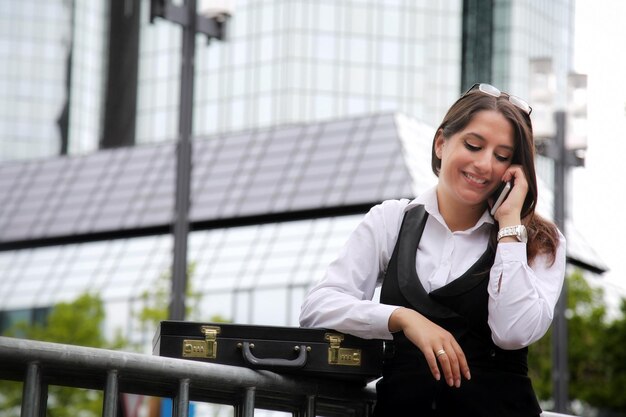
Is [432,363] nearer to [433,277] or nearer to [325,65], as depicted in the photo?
[433,277]

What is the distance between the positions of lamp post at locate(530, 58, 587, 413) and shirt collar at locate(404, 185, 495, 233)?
12.3 m

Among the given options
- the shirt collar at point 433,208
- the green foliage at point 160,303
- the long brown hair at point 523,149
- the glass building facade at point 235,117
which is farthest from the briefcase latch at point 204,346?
the glass building facade at point 235,117

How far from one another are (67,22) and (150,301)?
38.7 m

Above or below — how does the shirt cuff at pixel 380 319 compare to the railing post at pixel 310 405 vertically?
above

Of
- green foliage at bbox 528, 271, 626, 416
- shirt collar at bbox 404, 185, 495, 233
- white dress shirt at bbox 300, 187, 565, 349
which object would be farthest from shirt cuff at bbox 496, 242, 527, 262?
green foliage at bbox 528, 271, 626, 416

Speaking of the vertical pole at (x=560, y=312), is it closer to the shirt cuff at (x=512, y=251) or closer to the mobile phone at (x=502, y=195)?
the mobile phone at (x=502, y=195)

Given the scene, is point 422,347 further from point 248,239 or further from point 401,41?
point 401,41

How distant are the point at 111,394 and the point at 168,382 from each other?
9.4 inches

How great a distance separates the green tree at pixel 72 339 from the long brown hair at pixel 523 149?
41175 mm

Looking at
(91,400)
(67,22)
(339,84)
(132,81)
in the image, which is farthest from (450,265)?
(67,22)

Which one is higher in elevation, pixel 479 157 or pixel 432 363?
pixel 479 157

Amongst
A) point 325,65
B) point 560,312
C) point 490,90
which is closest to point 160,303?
point 325,65

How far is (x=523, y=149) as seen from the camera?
4.08 metres

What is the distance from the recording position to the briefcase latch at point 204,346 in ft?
12.5
